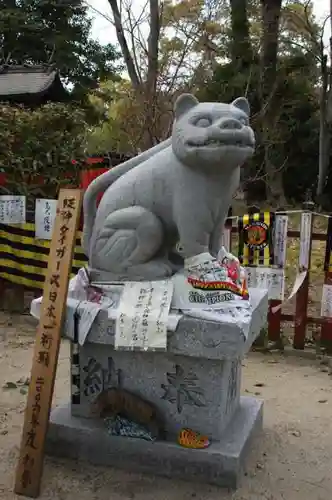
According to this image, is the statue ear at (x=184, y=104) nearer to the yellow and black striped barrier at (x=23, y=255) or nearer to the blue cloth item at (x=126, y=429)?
the blue cloth item at (x=126, y=429)

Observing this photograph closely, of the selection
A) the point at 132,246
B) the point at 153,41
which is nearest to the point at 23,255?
the point at 132,246

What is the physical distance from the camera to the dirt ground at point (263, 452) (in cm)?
295

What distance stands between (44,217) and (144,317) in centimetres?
358

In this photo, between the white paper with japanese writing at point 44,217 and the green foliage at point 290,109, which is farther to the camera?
the green foliage at point 290,109

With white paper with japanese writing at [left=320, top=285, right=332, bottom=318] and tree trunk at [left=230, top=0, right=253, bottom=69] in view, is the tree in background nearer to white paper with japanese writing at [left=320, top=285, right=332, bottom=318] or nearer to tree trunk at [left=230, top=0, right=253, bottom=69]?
tree trunk at [left=230, top=0, right=253, bottom=69]

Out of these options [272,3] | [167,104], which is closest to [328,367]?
[167,104]

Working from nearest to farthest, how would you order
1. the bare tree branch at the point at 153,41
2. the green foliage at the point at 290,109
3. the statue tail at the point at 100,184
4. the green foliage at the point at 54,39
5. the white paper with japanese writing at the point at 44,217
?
1. the statue tail at the point at 100,184
2. the white paper with japanese writing at the point at 44,217
3. the bare tree branch at the point at 153,41
4. the green foliage at the point at 290,109
5. the green foliage at the point at 54,39

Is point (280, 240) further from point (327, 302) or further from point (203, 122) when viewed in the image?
point (203, 122)

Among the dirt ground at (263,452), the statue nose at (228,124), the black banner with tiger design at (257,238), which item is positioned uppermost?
the statue nose at (228,124)

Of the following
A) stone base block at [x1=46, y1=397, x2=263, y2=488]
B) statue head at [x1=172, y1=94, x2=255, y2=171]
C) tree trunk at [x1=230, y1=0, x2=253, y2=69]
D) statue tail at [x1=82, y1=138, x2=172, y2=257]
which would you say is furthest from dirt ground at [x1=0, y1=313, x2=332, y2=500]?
tree trunk at [x1=230, y1=0, x2=253, y2=69]

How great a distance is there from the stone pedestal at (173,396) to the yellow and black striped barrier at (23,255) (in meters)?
3.19

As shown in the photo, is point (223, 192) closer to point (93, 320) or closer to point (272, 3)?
point (93, 320)

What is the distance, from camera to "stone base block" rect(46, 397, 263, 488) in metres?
2.97

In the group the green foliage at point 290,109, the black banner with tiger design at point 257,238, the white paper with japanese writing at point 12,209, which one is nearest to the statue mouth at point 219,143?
the black banner with tiger design at point 257,238
